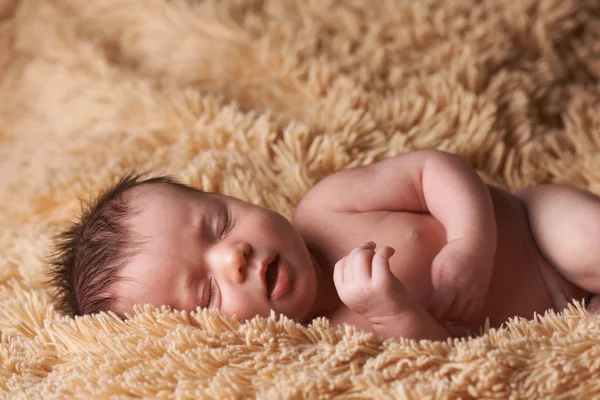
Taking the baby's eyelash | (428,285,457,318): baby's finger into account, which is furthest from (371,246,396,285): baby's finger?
the baby's eyelash

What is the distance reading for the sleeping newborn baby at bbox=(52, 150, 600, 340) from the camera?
3.34 feet

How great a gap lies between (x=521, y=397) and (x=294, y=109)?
89 centimetres

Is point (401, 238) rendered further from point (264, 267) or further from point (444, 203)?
point (264, 267)

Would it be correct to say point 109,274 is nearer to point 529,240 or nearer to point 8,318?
point 8,318

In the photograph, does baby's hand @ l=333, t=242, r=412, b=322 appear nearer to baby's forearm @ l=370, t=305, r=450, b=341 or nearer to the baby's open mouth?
baby's forearm @ l=370, t=305, r=450, b=341

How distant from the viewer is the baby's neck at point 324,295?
3.67 feet

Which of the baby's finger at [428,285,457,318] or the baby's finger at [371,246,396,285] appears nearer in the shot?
the baby's finger at [371,246,396,285]

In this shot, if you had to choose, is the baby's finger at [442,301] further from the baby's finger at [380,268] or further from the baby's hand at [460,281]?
the baby's finger at [380,268]

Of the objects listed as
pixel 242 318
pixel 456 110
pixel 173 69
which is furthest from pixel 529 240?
pixel 173 69

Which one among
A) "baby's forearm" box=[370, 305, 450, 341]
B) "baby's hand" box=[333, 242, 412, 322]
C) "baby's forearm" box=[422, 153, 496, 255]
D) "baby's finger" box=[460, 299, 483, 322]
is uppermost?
"baby's forearm" box=[422, 153, 496, 255]

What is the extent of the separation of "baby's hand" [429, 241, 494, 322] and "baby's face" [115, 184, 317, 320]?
0.54 ft

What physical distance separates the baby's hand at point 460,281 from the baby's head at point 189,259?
0.17 meters

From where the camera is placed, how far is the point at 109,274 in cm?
106

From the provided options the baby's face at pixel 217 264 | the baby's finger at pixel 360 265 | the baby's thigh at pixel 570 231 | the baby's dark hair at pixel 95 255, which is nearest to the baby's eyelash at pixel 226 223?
the baby's face at pixel 217 264
